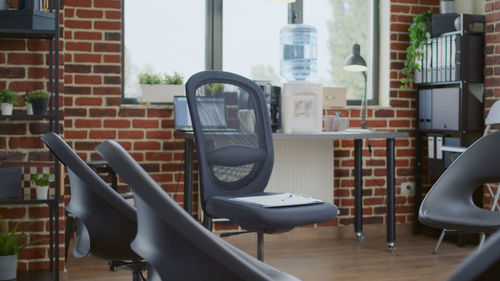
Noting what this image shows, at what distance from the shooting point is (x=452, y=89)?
14.7 ft

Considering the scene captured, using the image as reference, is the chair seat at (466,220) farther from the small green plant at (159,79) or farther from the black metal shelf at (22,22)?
the small green plant at (159,79)

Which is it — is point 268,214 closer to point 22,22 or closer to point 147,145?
point 22,22

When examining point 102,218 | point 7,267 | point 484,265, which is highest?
point 484,265

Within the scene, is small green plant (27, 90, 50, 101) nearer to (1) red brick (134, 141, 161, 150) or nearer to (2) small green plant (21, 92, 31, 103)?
(2) small green plant (21, 92, 31, 103)

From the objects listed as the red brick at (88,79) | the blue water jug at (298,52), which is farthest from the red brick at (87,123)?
the blue water jug at (298,52)

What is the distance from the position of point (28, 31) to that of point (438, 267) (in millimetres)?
2783

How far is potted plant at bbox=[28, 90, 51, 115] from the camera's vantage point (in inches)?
128

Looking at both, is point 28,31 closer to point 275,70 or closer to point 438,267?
point 275,70

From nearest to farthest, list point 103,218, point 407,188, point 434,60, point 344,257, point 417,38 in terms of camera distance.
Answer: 1. point 103,218
2. point 344,257
3. point 434,60
4. point 417,38
5. point 407,188

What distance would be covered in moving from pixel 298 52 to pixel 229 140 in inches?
79.4

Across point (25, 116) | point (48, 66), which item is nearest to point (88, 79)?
point (48, 66)

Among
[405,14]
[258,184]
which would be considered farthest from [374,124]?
[258,184]

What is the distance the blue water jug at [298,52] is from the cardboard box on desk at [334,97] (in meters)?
0.30

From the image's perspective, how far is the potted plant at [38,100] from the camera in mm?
3264
